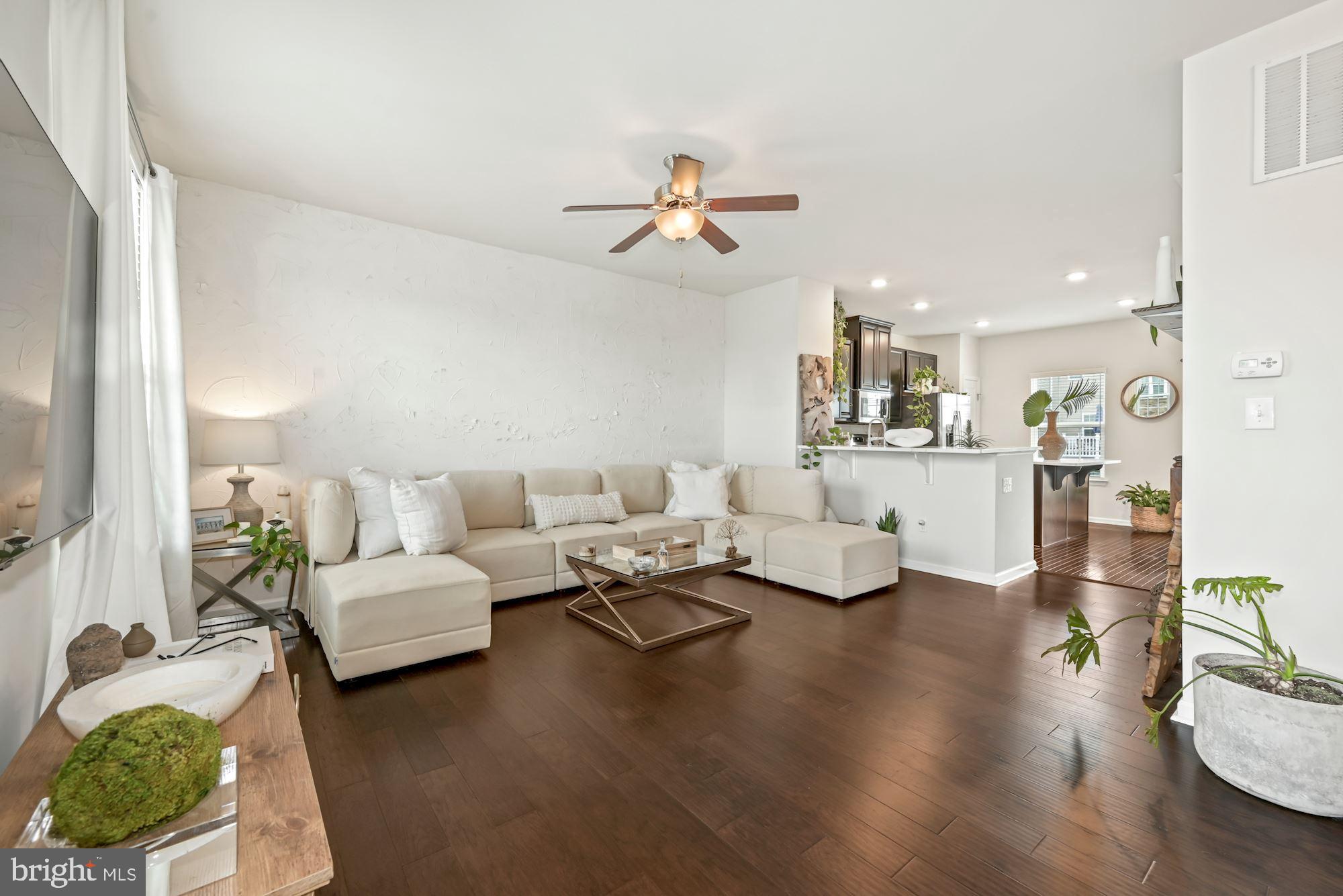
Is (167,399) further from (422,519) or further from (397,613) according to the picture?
(397,613)

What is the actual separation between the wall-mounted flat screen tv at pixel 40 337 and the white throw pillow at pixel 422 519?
5.63ft

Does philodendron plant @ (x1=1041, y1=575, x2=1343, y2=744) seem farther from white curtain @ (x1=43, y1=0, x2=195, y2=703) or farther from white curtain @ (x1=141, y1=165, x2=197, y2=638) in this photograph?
white curtain @ (x1=141, y1=165, x2=197, y2=638)

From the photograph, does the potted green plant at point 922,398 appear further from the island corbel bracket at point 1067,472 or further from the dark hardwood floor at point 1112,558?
the dark hardwood floor at point 1112,558

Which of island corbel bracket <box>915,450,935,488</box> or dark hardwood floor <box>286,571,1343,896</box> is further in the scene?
island corbel bracket <box>915,450,935,488</box>

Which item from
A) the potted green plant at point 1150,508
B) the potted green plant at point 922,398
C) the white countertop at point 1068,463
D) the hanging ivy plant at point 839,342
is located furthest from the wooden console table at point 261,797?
the potted green plant at point 1150,508

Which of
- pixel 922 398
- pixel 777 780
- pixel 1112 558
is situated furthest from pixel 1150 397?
pixel 777 780

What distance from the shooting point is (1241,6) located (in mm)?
2031

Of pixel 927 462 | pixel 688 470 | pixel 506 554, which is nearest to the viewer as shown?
pixel 506 554

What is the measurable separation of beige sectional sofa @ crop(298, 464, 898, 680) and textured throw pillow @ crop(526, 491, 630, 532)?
3.5 inches

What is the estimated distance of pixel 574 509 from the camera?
4.44m

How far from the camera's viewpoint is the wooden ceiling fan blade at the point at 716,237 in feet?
10.2

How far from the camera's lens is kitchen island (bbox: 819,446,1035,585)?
4.37m

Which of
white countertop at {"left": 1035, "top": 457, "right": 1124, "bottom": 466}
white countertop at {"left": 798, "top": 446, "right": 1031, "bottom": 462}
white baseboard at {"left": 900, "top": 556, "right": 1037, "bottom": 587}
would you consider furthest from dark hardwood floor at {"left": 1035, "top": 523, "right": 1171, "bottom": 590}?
white countertop at {"left": 798, "top": 446, "right": 1031, "bottom": 462}

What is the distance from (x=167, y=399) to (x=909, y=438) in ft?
16.7
